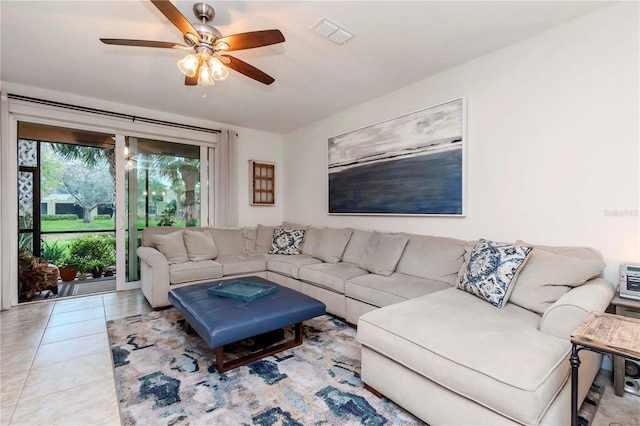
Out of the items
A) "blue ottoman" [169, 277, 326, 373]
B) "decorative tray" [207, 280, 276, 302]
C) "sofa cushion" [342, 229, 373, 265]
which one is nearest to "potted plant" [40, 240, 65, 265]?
"blue ottoman" [169, 277, 326, 373]

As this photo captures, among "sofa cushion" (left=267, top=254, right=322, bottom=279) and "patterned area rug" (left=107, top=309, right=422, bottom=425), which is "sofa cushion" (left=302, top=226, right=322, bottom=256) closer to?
"sofa cushion" (left=267, top=254, right=322, bottom=279)

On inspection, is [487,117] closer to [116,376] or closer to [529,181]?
[529,181]

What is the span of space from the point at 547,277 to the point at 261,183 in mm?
4279

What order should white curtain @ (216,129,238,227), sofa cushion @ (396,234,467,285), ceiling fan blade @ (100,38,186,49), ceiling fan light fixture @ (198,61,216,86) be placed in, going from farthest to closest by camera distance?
white curtain @ (216,129,238,227)
sofa cushion @ (396,234,467,285)
ceiling fan light fixture @ (198,61,216,86)
ceiling fan blade @ (100,38,186,49)

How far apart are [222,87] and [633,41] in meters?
3.55

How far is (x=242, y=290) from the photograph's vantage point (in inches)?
97.4

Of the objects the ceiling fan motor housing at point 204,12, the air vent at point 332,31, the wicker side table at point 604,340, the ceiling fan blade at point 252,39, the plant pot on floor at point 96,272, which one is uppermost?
the air vent at point 332,31

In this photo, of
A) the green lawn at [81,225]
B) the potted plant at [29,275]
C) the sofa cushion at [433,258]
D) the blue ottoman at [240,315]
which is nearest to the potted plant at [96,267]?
the green lawn at [81,225]

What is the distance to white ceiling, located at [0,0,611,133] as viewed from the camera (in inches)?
79.7

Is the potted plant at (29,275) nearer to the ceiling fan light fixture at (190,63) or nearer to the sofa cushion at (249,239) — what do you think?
the sofa cushion at (249,239)

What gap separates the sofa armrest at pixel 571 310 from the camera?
1.42 m

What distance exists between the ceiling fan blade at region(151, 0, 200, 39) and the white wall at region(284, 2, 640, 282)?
7.82 ft

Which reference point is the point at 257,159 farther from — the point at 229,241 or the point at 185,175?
the point at 229,241

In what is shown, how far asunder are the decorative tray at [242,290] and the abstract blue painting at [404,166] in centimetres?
178
